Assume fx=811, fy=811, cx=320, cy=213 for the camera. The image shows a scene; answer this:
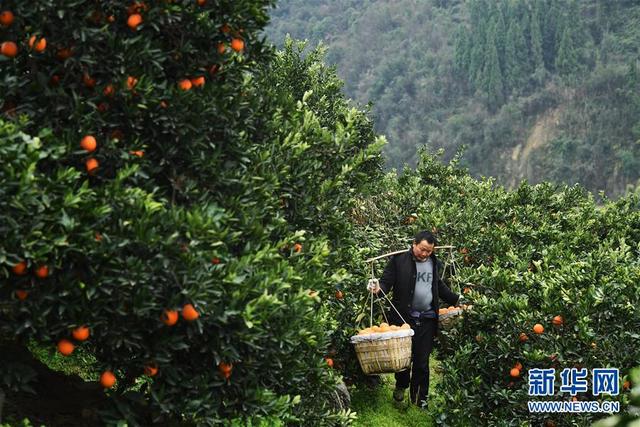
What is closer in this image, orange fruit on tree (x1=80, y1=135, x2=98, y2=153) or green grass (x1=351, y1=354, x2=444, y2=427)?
orange fruit on tree (x1=80, y1=135, x2=98, y2=153)

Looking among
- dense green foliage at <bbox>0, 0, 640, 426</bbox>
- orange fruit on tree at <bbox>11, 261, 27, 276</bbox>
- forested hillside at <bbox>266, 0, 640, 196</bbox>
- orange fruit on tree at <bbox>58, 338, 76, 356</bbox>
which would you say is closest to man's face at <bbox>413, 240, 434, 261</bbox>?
dense green foliage at <bbox>0, 0, 640, 426</bbox>

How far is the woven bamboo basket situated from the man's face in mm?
1032

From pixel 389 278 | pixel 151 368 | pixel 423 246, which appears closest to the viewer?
pixel 151 368

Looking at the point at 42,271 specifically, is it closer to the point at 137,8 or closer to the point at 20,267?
the point at 20,267

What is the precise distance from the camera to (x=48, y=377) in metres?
5.39

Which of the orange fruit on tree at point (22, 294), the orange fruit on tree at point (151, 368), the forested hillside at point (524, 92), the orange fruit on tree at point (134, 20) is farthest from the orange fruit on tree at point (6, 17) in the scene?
the forested hillside at point (524, 92)

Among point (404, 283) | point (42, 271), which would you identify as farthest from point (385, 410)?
point (42, 271)

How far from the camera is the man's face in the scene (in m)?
8.04

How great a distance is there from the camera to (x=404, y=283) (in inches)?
322

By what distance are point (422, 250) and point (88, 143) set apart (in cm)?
469

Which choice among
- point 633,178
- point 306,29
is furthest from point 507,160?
point 306,29

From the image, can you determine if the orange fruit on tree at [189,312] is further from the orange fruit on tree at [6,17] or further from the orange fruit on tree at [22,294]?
the orange fruit on tree at [6,17]

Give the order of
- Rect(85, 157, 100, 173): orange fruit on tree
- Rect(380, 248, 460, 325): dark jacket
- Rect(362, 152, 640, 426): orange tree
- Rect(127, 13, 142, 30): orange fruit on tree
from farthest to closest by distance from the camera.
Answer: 1. Rect(380, 248, 460, 325): dark jacket
2. Rect(362, 152, 640, 426): orange tree
3. Rect(127, 13, 142, 30): orange fruit on tree
4. Rect(85, 157, 100, 173): orange fruit on tree

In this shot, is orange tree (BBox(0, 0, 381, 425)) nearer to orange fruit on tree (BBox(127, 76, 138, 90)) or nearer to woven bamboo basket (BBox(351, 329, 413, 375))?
orange fruit on tree (BBox(127, 76, 138, 90))
